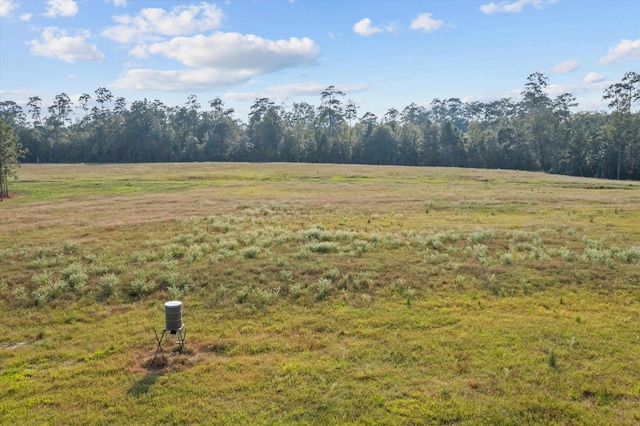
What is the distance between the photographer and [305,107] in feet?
627

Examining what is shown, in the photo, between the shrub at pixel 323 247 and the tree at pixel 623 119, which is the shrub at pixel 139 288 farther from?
the tree at pixel 623 119

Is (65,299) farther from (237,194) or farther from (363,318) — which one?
(237,194)

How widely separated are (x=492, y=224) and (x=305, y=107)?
168917 millimetres

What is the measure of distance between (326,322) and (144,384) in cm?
535

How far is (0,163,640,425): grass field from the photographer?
Answer: 9648 mm

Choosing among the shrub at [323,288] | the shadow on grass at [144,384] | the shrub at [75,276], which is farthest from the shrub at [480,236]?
the shrub at [75,276]

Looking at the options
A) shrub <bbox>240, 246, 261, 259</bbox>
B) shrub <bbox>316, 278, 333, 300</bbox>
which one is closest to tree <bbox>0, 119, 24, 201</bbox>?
shrub <bbox>240, 246, 261, 259</bbox>

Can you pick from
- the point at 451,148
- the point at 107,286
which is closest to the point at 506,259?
the point at 107,286

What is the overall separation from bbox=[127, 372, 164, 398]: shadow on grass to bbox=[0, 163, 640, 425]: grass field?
47 mm

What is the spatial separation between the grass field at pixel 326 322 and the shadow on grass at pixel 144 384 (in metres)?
0.05

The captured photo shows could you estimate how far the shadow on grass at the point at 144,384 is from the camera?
1024 cm

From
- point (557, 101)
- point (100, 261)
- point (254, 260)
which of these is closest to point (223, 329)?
point (254, 260)

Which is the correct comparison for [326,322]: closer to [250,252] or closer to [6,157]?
Result: [250,252]

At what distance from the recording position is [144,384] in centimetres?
1060
